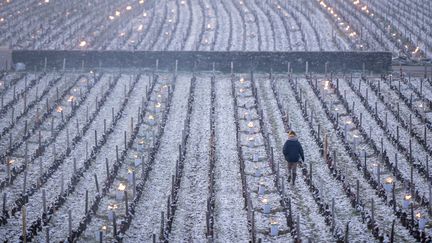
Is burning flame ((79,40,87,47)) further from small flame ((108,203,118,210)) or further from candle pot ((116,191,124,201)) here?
small flame ((108,203,118,210))

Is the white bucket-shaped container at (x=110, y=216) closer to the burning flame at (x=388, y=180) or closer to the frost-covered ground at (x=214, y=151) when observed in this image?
the frost-covered ground at (x=214, y=151)

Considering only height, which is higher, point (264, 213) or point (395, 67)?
point (395, 67)

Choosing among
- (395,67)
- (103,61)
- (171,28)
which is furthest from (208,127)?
(171,28)

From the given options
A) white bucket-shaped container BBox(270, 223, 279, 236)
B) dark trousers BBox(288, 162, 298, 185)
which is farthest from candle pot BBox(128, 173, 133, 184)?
white bucket-shaped container BBox(270, 223, 279, 236)

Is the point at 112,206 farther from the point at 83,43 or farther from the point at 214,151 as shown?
the point at 83,43

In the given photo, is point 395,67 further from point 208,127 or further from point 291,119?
point 208,127

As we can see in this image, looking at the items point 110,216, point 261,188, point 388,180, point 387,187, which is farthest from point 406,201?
point 110,216
